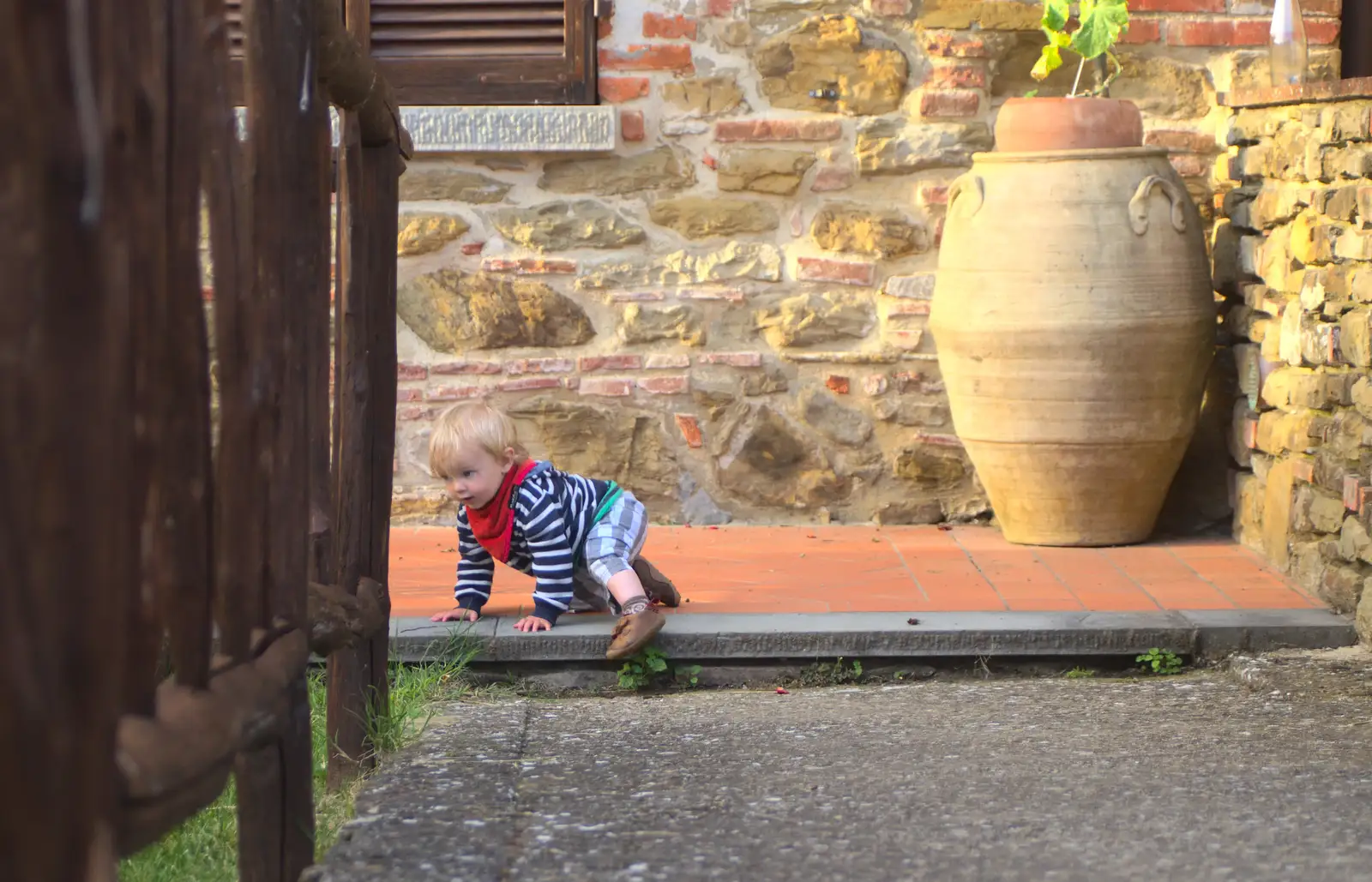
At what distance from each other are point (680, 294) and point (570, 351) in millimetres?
366

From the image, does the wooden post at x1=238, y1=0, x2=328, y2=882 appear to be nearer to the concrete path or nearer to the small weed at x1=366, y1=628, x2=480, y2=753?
the concrete path

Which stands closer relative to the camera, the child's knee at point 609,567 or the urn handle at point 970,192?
the child's knee at point 609,567

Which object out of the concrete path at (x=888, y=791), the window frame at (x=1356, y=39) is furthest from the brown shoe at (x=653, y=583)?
the window frame at (x=1356, y=39)

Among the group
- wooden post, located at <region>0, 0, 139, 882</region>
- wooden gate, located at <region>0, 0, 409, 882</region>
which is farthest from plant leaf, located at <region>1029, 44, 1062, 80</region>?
wooden post, located at <region>0, 0, 139, 882</region>

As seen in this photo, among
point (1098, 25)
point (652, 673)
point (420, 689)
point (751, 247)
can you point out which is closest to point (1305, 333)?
point (1098, 25)

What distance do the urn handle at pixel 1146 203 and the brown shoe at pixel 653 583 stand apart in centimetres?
159

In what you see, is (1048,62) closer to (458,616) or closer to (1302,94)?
(1302,94)

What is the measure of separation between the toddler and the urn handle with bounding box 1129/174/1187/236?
5.18 ft

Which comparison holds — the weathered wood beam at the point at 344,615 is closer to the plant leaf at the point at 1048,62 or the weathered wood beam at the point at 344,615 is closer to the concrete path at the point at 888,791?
the concrete path at the point at 888,791

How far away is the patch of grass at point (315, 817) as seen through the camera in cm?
218

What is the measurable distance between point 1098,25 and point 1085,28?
4cm

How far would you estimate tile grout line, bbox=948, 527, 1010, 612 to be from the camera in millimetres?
3782

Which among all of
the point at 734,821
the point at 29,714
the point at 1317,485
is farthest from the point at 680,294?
the point at 29,714

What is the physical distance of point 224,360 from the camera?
156cm
